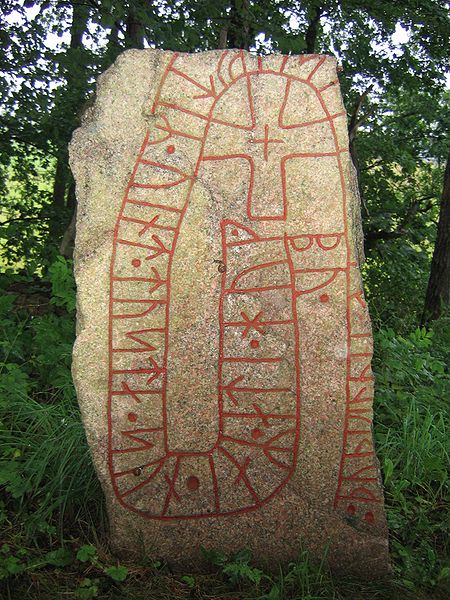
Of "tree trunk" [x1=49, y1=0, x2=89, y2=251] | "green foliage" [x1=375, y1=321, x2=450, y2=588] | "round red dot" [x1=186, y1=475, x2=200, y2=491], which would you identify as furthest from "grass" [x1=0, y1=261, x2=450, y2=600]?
"tree trunk" [x1=49, y1=0, x2=89, y2=251]

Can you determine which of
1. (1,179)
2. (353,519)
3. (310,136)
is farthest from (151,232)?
(1,179)

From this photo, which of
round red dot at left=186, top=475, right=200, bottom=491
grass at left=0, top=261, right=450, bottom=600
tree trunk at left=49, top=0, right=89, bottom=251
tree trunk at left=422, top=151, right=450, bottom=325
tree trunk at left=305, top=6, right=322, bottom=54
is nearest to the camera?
grass at left=0, top=261, right=450, bottom=600

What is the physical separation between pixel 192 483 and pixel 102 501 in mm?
417

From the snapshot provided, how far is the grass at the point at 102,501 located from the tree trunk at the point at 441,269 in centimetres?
229

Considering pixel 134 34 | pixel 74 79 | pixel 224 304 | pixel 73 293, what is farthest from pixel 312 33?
pixel 224 304

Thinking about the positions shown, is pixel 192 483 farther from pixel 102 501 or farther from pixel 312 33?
pixel 312 33

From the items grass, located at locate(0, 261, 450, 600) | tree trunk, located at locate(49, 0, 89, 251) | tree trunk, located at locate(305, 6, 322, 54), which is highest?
tree trunk, located at locate(305, 6, 322, 54)

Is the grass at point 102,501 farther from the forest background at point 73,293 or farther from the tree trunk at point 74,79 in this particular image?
the tree trunk at point 74,79

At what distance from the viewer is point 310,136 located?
8.05ft

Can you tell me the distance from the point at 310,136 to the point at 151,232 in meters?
0.66

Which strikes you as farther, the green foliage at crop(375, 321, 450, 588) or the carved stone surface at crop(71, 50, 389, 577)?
the green foliage at crop(375, 321, 450, 588)

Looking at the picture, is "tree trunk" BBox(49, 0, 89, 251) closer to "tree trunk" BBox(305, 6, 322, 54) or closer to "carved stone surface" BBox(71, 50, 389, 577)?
"carved stone surface" BBox(71, 50, 389, 577)

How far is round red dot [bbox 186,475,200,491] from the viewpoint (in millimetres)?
2482

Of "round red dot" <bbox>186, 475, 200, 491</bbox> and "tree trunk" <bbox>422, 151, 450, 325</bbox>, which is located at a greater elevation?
"tree trunk" <bbox>422, 151, 450, 325</bbox>
